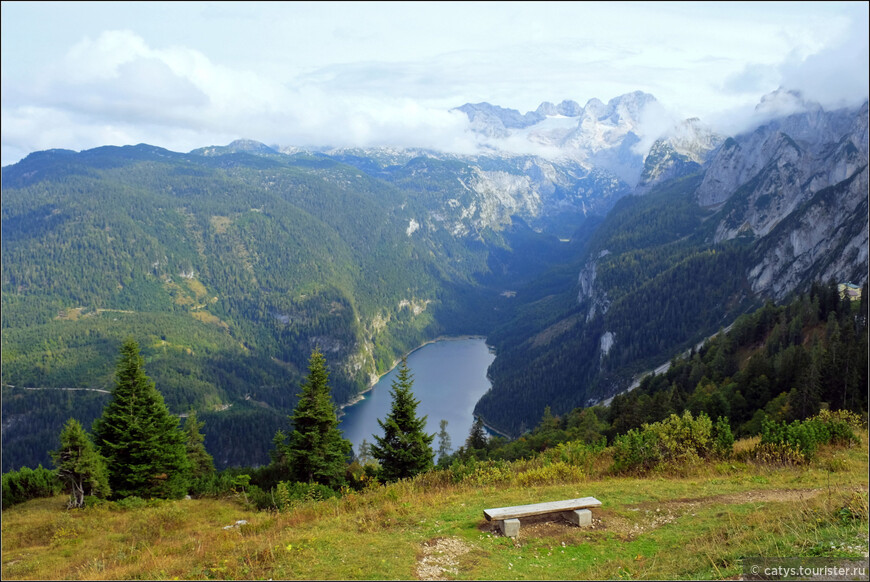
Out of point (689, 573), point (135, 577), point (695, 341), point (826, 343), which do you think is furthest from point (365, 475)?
point (695, 341)

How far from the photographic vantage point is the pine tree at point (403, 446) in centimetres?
3156

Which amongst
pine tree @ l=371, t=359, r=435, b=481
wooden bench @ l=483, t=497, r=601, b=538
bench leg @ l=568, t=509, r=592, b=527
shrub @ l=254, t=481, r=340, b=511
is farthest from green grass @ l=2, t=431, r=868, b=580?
pine tree @ l=371, t=359, r=435, b=481

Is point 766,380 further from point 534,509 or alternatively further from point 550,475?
point 534,509

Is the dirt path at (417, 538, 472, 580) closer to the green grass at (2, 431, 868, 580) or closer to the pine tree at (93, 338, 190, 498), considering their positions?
the green grass at (2, 431, 868, 580)

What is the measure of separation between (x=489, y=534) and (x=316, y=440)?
17.4 m

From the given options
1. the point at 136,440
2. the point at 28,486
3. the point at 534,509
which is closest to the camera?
the point at 534,509

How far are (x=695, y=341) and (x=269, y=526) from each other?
6065 inches

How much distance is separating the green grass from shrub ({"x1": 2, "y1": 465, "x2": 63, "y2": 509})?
684cm

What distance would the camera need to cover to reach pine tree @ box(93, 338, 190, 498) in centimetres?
2898

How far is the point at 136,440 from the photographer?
29.2m

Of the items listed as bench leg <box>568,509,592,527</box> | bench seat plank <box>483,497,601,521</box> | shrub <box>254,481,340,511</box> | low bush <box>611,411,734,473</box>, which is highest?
low bush <box>611,411,734,473</box>

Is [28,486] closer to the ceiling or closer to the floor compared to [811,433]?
closer to the floor

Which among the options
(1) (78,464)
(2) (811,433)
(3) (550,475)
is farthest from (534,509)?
(1) (78,464)

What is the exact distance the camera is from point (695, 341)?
150625 millimetres
